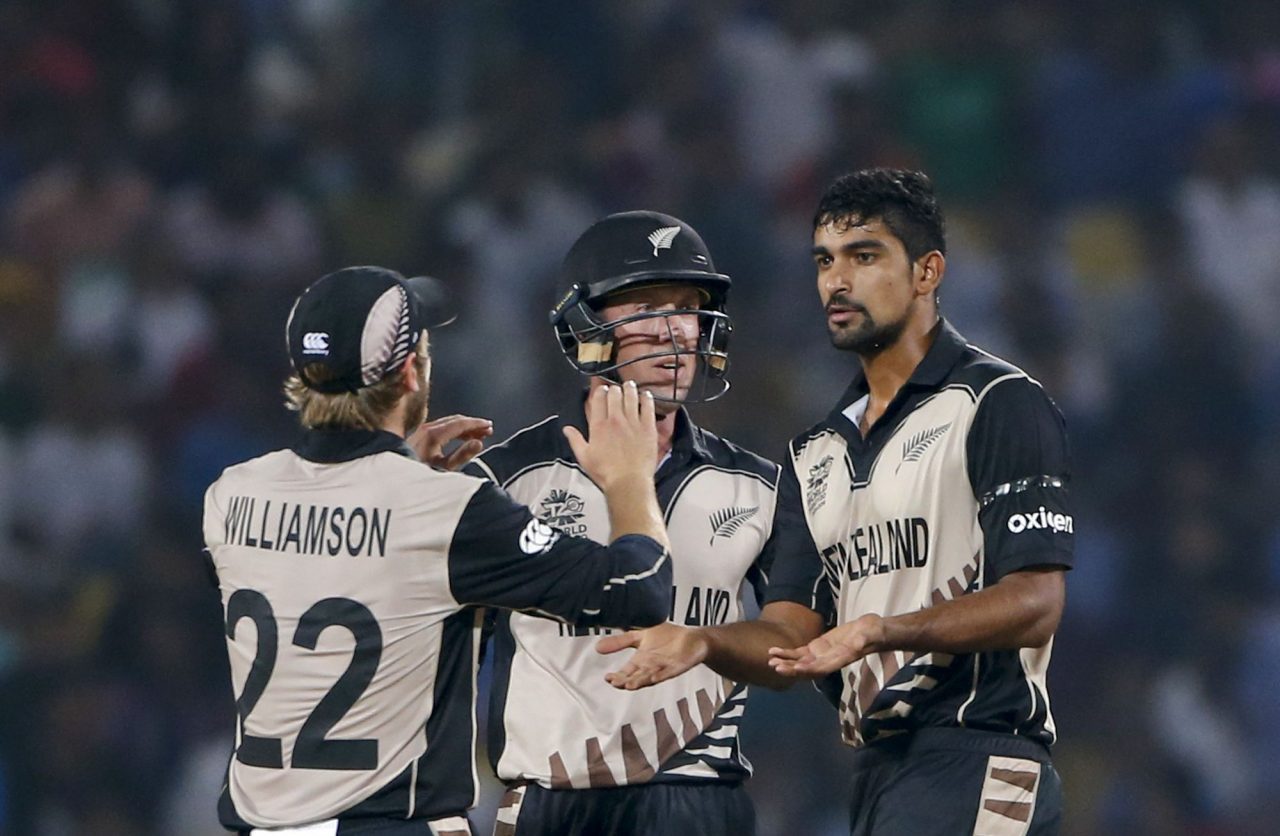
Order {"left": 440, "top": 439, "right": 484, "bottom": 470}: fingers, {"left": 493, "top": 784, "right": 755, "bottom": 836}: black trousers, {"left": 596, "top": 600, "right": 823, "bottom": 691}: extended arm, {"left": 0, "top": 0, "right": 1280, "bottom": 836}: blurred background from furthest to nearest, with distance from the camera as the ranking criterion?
{"left": 0, "top": 0, "right": 1280, "bottom": 836}: blurred background, {"left": 440, "top": 439, "right": 484, "bottom": 470}: fingers, {"left": 493, "top": 784, "right": 755, "bottom": 836}: black trousers, {"left": 596, "top": 600, "right": 823, "bottom": 691}: extended arm

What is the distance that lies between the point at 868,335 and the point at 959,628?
0.66 m

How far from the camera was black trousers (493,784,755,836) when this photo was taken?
11.6 feet

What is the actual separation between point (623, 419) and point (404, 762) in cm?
74

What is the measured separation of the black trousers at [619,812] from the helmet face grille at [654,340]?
0.77 meters

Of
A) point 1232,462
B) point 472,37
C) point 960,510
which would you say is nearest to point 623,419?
point 960,510

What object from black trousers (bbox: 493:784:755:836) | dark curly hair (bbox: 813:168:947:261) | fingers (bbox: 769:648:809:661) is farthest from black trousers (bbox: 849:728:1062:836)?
dark curly hair (bbox: 813:168:947:261)

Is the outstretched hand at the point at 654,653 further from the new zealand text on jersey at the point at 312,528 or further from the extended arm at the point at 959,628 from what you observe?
the new zealand text on jersey at the point at 312,528

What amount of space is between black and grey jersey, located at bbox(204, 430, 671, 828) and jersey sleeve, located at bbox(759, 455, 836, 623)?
0.61 meters

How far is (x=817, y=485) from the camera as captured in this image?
366 centimetres

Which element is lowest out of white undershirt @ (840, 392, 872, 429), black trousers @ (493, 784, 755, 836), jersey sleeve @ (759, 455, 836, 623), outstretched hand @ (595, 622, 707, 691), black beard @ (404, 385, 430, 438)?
black trousers @ (493, 784, 755, 836)

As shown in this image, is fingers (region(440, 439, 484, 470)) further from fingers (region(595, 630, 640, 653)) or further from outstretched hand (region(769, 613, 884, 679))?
outstretched hand (region(769, 613, 884, 679))

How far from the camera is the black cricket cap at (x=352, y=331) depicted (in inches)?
122

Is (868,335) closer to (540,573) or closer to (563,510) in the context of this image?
(563,510)

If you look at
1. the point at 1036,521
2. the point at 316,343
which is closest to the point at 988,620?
the point at 1036,521
